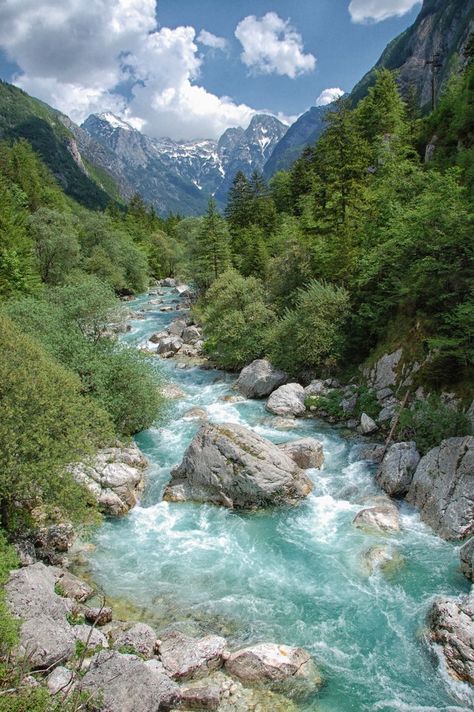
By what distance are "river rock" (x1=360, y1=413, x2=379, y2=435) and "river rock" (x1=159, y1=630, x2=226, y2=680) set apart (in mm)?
14774

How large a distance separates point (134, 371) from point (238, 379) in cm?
1075

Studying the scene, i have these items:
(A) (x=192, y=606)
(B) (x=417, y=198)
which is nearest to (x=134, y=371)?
(A) (x=192, y=606)

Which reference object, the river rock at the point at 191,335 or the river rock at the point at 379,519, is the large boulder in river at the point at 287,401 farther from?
the river rock at the point at 191,335

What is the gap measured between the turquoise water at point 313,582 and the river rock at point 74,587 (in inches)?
30.4

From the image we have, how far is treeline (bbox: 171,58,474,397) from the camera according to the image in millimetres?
23172

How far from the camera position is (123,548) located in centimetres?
1680

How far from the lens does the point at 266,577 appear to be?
15.3m

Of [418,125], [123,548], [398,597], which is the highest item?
[418,125]

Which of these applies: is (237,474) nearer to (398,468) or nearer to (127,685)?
(398,468)

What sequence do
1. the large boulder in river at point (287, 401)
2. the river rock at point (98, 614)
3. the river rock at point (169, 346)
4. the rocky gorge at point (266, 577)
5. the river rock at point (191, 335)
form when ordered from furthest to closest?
the river rock at point (191, 335) < the river rock at point (169, 346) < the large boulder in river at point (287, 401) < the river rock at point (98, 614) < the rocky gorge at point (266, 577)

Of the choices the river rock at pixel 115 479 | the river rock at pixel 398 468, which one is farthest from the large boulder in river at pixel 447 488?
the river rock at pixel 115 479

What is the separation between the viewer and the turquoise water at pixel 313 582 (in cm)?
1136

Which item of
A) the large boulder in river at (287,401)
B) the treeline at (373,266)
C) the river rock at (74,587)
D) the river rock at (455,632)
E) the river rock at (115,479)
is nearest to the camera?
the river rock at (455,632)

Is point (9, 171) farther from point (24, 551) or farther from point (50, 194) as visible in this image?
point (24, 551)
